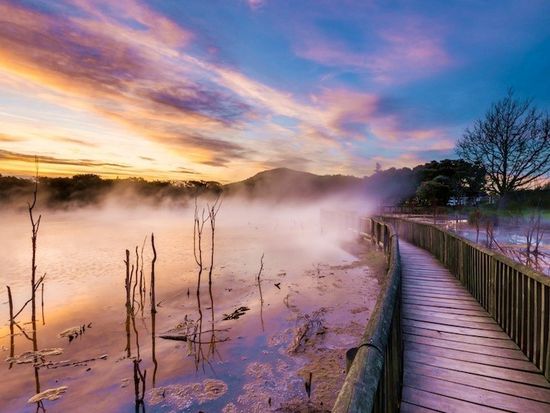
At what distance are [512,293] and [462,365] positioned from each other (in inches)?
61.4

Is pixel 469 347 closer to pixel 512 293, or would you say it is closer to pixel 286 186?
pixel 512 293

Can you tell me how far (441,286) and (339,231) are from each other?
28876 millimetres

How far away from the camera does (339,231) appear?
36.5m

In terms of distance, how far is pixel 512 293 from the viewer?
4.69 meters

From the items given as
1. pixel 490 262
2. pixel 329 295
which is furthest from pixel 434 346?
pixel 329 295

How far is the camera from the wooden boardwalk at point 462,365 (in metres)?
3.31

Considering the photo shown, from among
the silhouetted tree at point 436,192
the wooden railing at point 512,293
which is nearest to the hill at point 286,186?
the silhouetted tree at point 436,192

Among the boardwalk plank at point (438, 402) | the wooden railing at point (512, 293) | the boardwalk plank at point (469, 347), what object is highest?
the wooden railing at point (512, 293)

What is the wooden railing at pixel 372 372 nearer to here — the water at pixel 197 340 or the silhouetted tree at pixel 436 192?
the water at pixel 197 340

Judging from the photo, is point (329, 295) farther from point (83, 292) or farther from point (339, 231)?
point (339, 231)

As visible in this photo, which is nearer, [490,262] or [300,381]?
[490,262]

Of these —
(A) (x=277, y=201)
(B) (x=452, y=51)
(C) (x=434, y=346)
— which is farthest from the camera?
(A) (x=277, y=201)

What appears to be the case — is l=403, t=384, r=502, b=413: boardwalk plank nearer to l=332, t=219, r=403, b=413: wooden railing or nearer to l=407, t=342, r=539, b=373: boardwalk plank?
l=332, t=219, r=403, b=413: wooden railing

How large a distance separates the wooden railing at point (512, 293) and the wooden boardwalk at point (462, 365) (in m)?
0.18
